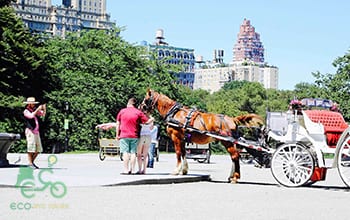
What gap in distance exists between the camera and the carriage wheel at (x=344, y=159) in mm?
15423

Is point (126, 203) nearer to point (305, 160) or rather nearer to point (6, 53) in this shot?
point (305, 160)

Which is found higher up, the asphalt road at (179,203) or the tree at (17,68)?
the tree at (17,68)

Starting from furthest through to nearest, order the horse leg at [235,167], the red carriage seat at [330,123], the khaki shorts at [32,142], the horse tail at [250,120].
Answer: the khaki shorts at [32,142]
the horse tail at [250,120]
the horse leg at [235,167]
the red carriage seat at [330,123]

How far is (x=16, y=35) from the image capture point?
4759 centimetres

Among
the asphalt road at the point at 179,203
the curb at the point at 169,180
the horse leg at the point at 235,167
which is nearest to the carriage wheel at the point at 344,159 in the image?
the asphalt road at the point at 179,203

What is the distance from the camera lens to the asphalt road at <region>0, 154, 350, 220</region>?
10836 millimetres

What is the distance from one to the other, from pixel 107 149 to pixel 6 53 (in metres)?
13.6

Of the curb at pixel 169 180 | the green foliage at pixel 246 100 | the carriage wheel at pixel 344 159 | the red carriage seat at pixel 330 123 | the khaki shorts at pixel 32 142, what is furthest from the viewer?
the green foliage at pixel 246 100

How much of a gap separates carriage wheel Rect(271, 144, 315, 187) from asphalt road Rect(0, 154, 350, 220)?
29cm

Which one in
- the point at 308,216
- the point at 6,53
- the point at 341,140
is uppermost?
the point at 6,53

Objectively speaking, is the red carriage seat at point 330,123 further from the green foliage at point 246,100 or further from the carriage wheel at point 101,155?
the green foliage at point 246,100

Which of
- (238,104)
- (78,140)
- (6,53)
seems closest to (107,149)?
(6,53)

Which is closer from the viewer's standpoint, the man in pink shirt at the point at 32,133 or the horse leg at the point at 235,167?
the horse leg at the point at 235,167

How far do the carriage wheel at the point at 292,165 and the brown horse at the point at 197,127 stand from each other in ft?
4.87
